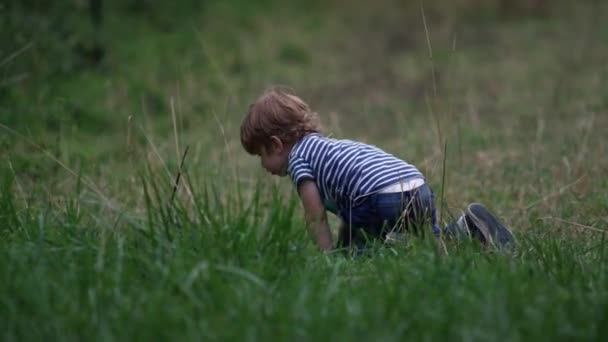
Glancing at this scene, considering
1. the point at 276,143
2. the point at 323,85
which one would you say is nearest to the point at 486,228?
the point at 276,143

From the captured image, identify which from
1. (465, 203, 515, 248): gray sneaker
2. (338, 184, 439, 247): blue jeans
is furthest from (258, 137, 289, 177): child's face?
(465, 203, 515, 248): gray sneaker

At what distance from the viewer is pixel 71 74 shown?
758 centimetres

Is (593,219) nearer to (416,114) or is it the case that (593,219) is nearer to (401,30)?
(416,114)

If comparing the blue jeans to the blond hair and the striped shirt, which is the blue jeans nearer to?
the striped shirt

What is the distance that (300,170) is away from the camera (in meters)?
3.67

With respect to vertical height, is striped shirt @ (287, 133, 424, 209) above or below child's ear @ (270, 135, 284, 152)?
below

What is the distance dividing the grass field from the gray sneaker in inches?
4.1

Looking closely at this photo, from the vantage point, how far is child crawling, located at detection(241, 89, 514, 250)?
360 centimetres

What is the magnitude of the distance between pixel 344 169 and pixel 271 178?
1768 mm

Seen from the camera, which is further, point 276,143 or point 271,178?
point 271,178

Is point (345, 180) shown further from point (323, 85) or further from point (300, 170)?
point (323, 85)

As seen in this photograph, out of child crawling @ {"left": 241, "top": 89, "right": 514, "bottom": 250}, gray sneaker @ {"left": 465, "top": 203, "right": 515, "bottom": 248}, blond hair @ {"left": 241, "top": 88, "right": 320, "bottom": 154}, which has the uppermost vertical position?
blond hair @ {"left": 241, "top": 88, "right": 320, "bottom": 154}

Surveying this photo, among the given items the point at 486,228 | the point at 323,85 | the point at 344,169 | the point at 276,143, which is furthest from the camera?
the point at 323,85

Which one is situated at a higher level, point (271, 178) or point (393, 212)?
point (393, 212)
